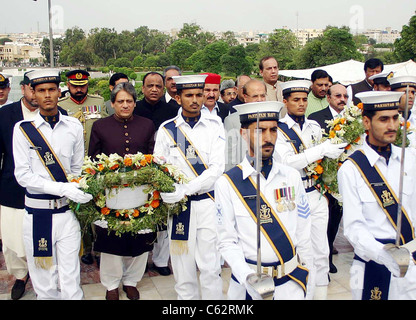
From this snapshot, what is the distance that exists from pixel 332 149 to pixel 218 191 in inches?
73.9

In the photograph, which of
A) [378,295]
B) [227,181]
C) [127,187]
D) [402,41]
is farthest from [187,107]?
[402,41]

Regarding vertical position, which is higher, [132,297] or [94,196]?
[94,196]

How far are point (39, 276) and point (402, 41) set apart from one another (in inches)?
1471

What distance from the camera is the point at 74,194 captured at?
160 inches

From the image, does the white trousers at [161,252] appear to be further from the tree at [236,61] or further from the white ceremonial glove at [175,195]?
the tree at [236,61]

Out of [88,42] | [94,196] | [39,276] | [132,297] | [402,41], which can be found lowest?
[132,297]

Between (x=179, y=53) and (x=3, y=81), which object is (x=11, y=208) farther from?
(x=179, y=53)

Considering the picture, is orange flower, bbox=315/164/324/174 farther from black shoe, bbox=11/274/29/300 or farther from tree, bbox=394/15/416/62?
tree, bbox=394/15/416/62

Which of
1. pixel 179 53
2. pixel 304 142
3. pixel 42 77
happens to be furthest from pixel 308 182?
pixel 179 53

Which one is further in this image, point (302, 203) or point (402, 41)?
point (402, 41)

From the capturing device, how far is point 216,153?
4.61 m

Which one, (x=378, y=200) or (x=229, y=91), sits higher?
(x=229, y=91)

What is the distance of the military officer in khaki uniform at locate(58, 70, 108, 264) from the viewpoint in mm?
5980

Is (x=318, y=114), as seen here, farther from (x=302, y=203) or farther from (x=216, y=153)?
(x=302, y=203)
